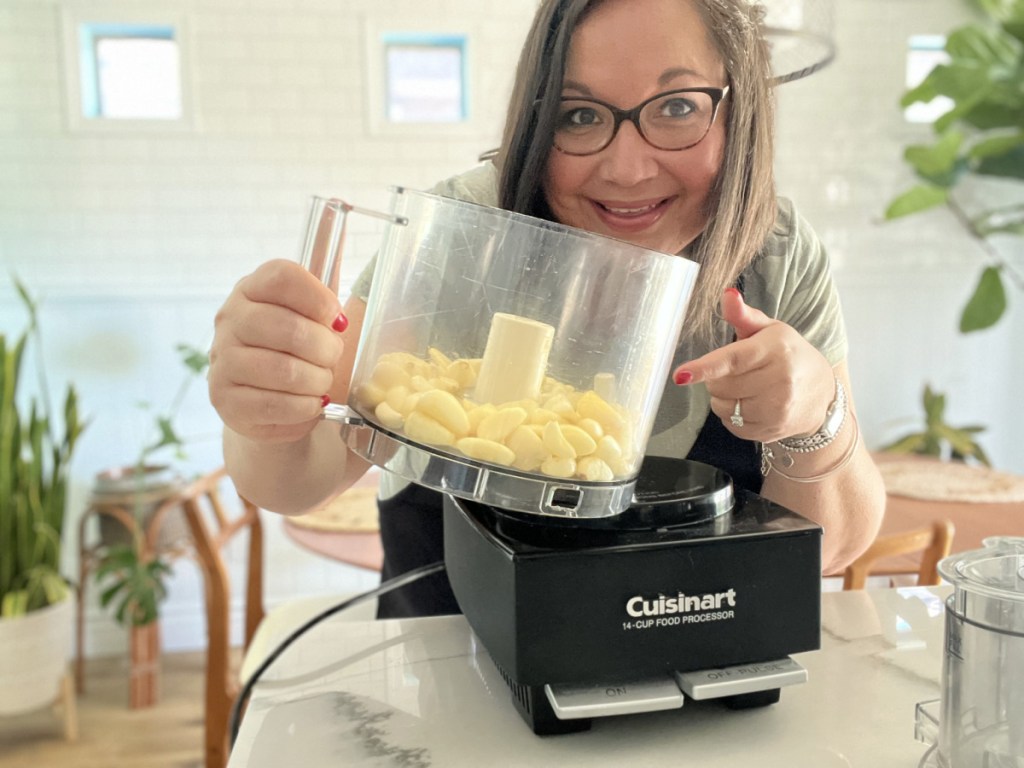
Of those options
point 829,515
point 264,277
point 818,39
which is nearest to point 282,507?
point 264,277

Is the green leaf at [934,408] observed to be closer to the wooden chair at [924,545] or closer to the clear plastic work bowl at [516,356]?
the wooden chair at [924,545]

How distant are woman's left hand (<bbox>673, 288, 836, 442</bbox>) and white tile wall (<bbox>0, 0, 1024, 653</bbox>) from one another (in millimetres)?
2081

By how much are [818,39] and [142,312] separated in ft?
7.35

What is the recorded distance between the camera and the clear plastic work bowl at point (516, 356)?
1.74 feet

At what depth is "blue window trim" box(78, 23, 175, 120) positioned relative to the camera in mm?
2635

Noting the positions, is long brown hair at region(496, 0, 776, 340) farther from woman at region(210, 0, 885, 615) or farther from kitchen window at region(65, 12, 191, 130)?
kitchen window at region(65, 12, 191, 130)

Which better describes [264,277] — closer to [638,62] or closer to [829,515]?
[638,62]

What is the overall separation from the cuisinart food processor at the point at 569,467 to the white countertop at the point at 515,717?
24 mm

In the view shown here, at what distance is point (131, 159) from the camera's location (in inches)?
105

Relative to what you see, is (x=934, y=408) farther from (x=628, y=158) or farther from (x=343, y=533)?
(x=628, y=158)

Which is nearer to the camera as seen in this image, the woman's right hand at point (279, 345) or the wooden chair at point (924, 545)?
the woman's right hand at point (279, 345)

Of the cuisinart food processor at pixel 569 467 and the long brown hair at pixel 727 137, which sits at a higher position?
the long brown hair at pixel 727 137

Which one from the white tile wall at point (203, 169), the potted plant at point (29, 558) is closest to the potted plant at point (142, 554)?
the potted plant at point (29, 558)

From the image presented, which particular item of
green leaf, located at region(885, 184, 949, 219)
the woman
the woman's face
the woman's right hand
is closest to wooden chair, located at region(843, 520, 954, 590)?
the woman
